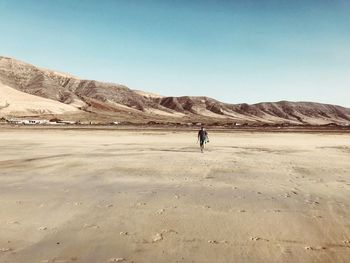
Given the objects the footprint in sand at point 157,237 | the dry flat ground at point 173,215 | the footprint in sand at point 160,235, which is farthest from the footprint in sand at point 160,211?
the footprint in sand at point 157,237

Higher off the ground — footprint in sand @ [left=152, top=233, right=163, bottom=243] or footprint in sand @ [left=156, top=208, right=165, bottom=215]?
footprint in sand @ [left=152, top=233, right=163, bottom=243]

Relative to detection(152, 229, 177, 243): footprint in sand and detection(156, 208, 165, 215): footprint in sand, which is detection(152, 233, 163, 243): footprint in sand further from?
detection(156, 208, 165, 215): footprint in sand

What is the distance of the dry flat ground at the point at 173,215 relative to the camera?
795 centimetres

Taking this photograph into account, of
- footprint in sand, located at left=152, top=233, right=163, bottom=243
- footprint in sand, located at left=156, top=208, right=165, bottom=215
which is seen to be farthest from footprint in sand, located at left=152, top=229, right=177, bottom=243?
footprint in sand, located at left=156, top=208, right=165, bottom=215

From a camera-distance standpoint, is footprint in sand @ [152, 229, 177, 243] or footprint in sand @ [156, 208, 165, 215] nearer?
footprint in sand @ [152, 229, 177, 243]

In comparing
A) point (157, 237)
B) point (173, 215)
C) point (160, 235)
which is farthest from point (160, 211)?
point (157, 237)

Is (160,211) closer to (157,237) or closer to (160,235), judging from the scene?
(160,235)

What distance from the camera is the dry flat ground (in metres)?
7.95

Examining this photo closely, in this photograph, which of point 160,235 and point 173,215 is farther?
point 173,215

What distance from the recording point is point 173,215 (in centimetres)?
1071

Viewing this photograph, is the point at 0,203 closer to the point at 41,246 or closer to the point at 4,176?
the point at 41,246

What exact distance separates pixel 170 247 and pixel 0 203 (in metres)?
6.16

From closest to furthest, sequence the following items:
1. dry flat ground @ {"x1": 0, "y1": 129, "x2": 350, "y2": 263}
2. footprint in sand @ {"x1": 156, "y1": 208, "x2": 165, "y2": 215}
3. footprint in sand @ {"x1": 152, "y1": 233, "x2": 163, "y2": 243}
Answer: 1. dry flat ground @ {"x1": 0, "y1": 129, "x2": 350, "y2": 263}
2. footprint in sand @ {"x1": 152, "y1": 233, "x2": 163, "y2": 243}
3. footprint in sand @ {"x1": 156, "y1": 208, "x2": 165, "y2": 215}

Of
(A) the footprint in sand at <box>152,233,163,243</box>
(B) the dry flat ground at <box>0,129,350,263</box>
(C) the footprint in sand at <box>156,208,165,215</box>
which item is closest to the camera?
(B) the dry flat ground at <box>0,129,350,263</box>
